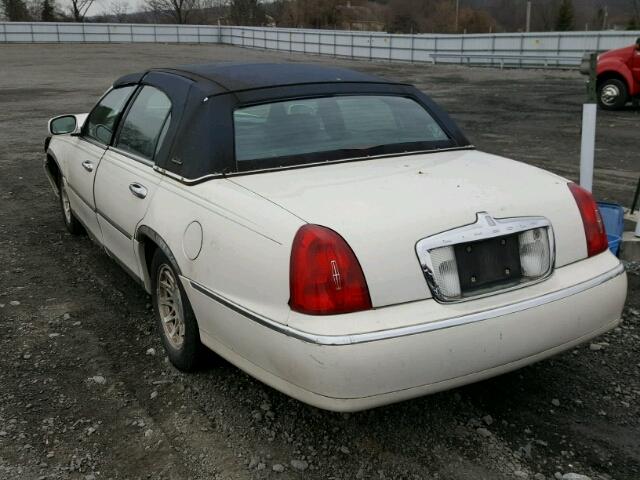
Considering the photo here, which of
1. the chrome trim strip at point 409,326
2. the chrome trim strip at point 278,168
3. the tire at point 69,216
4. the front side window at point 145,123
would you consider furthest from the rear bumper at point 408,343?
the tire at point 69,216

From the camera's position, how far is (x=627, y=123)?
13.0 m

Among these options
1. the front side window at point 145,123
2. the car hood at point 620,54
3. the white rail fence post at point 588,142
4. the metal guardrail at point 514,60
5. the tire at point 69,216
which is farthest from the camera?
the metal guardrail at point 514,60

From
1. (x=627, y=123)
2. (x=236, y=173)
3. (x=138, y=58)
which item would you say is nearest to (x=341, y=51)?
(x=138, y=58)

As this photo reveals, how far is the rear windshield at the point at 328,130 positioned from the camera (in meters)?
3.41

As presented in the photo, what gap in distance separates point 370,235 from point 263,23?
73.9m

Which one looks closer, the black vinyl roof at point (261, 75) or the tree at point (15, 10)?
the black vinyl roof at point (261, 75)

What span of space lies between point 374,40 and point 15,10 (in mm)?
41621

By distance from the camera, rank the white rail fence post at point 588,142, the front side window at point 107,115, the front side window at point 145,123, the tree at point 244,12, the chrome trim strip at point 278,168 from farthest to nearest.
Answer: the tree at point 244,12, the white rail fence post at point 588,142, the front side window at point 107,115, the front side window at point 145,123, the chrome trim strip at point 278,168

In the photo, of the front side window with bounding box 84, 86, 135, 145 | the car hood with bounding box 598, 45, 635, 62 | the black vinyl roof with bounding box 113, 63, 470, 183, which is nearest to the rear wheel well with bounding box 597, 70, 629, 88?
the car hood with bounding box 598, 45, 635, 62

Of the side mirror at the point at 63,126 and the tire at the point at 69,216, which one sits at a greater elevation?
the side mirror at the point at 63,126

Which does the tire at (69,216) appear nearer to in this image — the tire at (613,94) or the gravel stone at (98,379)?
the gravel stone at (98,379)

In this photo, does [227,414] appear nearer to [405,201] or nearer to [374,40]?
[405,201]

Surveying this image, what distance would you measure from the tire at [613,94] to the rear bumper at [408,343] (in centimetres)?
1342

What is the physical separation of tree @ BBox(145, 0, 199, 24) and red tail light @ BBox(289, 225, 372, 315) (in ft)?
268
